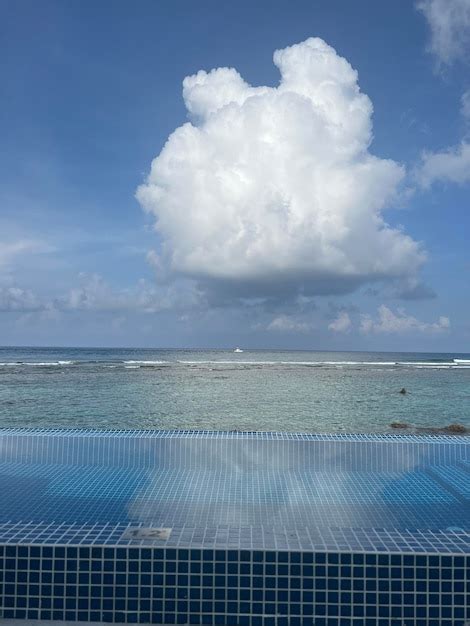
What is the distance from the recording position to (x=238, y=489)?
6.97 meters

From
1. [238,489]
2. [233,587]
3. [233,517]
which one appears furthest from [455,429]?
[233,587]

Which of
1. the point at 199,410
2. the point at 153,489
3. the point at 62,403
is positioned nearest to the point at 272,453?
the point at 153,489

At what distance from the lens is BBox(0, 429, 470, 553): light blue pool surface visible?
13.5 ft

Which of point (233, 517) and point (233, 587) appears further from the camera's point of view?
point (233, 517)

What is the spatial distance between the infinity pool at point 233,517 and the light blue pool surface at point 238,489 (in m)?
0.02

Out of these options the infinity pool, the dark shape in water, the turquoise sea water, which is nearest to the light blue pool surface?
the infinity pool

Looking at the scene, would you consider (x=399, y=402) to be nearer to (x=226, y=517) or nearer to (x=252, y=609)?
(x=226, y=517)

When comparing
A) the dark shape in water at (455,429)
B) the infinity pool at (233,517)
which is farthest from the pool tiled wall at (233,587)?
the dark shape in water at (455,429)

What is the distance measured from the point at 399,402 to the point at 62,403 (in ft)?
46.4

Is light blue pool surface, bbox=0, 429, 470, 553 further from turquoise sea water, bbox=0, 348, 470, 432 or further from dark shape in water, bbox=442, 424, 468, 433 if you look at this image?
turquoise sea water, bbox=0, 348, 470, 432

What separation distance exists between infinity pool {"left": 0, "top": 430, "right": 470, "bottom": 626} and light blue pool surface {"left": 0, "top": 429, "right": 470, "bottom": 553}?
0.02 m

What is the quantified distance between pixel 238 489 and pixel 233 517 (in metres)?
1.21

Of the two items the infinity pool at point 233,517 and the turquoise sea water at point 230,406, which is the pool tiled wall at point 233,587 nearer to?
the infinity pool at point 233,517

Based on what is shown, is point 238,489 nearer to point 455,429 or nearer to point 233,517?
point 233,517
